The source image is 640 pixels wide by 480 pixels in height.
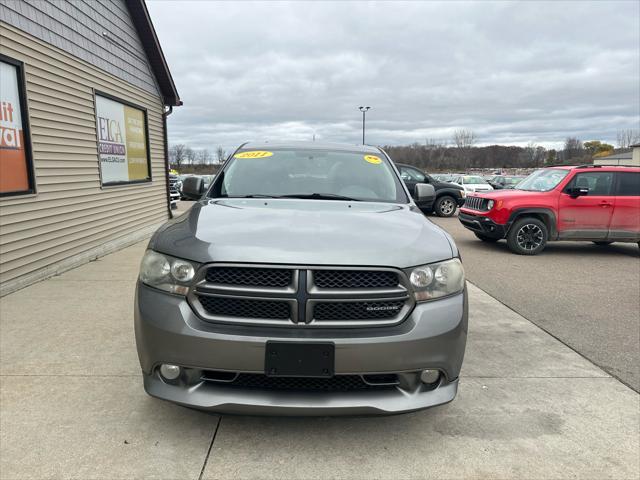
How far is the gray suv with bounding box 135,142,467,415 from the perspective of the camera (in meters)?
2.21

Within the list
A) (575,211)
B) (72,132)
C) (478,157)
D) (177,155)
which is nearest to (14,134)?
(72,132)

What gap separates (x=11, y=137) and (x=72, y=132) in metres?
1.55

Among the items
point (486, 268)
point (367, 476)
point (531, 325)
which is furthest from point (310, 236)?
point (486, 268)

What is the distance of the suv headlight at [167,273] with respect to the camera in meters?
2.36

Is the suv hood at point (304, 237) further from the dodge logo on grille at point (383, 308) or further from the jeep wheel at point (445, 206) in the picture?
the jeep wheel at point (445, 206)

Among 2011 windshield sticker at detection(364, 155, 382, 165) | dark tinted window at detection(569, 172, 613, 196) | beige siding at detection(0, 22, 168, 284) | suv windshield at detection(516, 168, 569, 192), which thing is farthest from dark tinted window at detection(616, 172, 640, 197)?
beige siding at detection(0, 22, 168, 284)

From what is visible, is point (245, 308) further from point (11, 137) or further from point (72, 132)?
point (72, 132)

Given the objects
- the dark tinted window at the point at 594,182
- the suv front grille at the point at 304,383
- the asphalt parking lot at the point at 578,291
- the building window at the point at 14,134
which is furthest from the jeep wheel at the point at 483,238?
the building window at the point at 14,134

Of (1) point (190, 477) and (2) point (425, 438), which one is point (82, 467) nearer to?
(1) point (190, 477)

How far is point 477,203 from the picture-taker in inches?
376

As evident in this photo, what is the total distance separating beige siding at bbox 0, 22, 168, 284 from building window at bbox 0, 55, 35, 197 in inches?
4.4

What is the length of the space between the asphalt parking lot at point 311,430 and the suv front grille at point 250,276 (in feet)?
3.05

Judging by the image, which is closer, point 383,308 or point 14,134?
point 383,308

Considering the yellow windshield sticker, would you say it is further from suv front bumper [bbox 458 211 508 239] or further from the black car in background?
the black car in background
